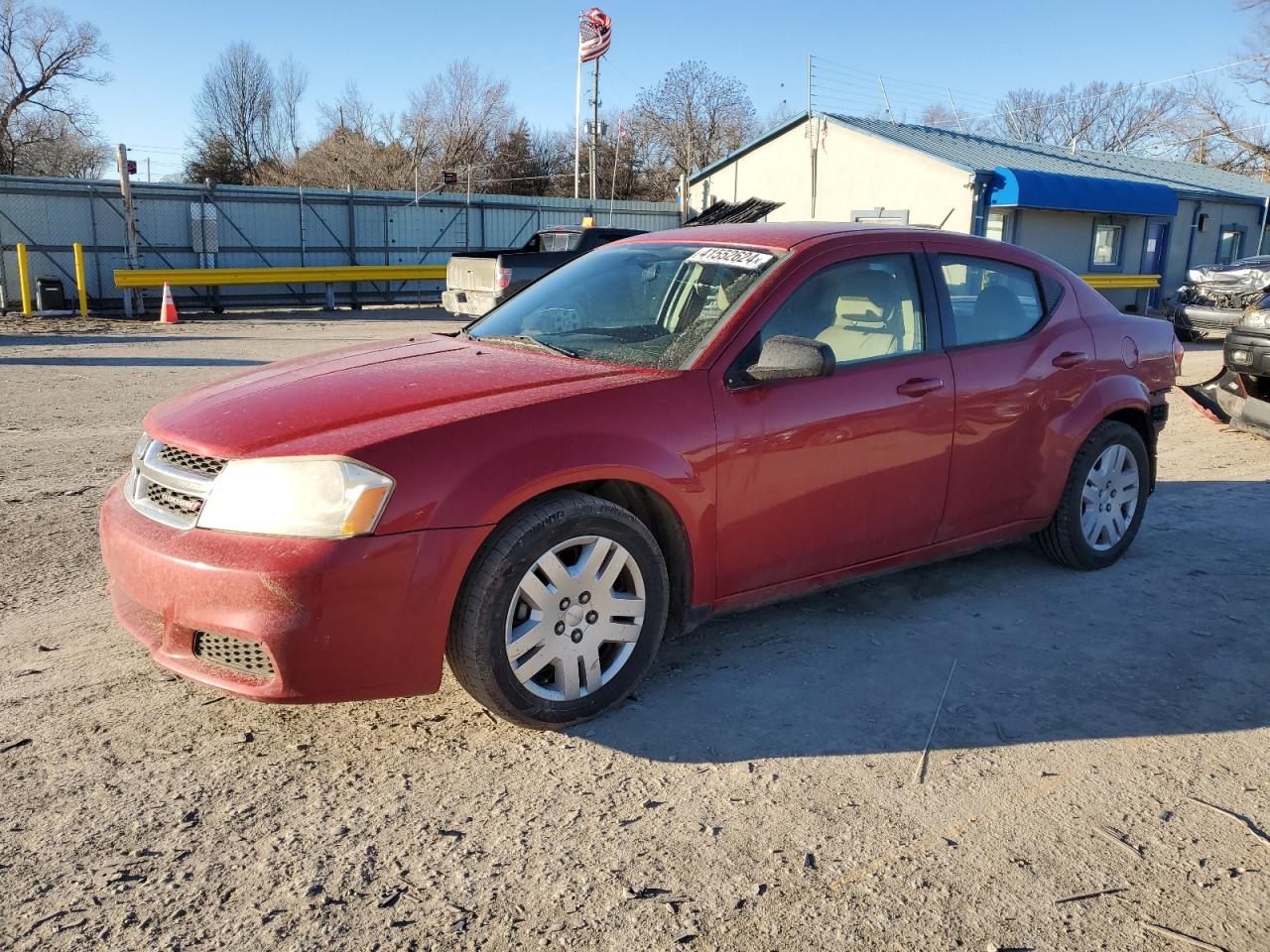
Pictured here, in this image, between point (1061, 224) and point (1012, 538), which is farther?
point (1061, 224)

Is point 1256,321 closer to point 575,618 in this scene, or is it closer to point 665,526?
point 665,526

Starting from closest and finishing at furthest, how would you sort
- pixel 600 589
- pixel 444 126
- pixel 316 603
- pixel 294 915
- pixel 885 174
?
pixel 294 915
pixel 316 603
pixel 600 589
pixel 885 174
pixel 444 126

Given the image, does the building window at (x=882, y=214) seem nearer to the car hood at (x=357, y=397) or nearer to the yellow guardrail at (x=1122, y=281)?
the yellow guardrail at (x=1122, y=281)

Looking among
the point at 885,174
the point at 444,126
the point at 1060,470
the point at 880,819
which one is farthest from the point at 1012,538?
the point at 444,126

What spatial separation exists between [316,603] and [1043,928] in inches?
81.1

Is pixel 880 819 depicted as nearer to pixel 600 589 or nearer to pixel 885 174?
pixel 600 589

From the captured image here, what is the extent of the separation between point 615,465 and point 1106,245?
24773 millimetres

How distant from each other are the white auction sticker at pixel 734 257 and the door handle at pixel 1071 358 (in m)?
1.65

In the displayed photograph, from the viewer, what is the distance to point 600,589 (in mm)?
3324

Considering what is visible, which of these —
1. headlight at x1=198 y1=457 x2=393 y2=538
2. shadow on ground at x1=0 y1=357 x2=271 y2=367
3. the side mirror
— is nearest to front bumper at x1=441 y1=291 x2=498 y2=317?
shadow on ground at x1=0 y1=357 x2=271 y2=367

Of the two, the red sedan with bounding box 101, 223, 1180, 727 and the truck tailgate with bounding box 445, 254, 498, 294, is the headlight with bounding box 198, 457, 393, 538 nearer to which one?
the red sedan with bounding box 101, 223, 1180, 727

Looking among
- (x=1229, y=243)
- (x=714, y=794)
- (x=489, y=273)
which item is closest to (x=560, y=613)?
(x=714, y=794)

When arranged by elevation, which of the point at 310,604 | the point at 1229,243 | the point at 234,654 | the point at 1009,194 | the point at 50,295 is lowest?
the point at 234,654

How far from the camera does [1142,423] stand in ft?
17.3
